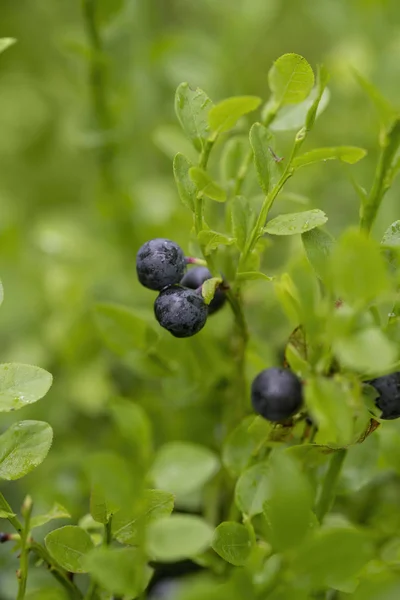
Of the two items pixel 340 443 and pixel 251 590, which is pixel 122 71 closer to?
pixel 340 443

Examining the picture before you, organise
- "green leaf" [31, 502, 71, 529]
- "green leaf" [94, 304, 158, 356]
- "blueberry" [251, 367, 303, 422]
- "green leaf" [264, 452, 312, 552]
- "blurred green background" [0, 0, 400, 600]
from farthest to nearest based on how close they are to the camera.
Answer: "blurred green background" [0, 0, 400, 600]
"green leaf" [94, 304, 158, 356]
"green leaf" [31, 502, 71, 529]
"blueberry" [251, 367, 303, 422]
"green leaf" [264, 452, 312, 552]

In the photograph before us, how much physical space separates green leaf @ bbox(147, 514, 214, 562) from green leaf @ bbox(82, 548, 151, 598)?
0.13 ft

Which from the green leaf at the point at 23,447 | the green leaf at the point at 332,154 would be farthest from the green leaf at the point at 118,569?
the green leaf at the point at 332,154

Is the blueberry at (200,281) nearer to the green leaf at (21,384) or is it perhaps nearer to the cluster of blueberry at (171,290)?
the cluster of blueberry at (171,290)

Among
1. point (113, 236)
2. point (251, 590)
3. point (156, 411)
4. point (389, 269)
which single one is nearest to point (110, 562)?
point (251, 590)

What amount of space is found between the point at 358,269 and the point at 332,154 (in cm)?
18

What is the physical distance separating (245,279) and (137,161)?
2.99ft

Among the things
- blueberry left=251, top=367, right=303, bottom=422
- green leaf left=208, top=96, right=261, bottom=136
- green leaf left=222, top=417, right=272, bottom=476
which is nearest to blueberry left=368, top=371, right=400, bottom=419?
blueberry left=251, top=367, right=303, bottom=422

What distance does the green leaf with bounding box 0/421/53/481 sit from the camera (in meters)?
0.68

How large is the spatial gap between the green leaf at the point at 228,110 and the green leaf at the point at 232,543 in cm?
37

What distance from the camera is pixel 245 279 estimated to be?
725mm

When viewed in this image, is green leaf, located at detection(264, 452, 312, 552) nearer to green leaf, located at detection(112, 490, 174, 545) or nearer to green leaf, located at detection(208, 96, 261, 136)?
green leaf, located at detection(112, 490, 174, 545)

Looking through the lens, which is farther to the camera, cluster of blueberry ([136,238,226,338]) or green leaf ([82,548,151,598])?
cluster of blueberry ([136,238,226,338])

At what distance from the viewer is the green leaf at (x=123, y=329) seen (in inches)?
34.5
